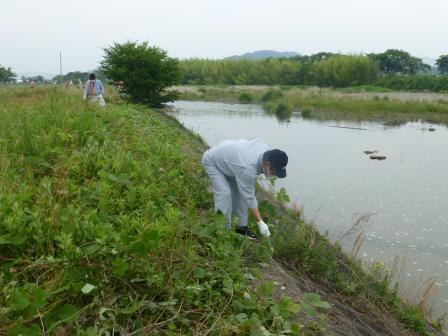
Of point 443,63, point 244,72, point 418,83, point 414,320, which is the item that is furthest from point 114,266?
point 443,63

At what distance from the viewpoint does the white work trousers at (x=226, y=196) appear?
426 cm

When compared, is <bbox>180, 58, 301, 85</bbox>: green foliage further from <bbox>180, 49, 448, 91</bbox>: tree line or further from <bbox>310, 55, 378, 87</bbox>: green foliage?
<bbox>310, 55, 378, 87</bbox>: green foliage

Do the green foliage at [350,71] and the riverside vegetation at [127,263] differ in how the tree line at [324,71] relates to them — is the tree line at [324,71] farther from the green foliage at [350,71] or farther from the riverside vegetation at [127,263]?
the riverside vegetation at [127,263]

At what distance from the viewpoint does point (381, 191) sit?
414 inches

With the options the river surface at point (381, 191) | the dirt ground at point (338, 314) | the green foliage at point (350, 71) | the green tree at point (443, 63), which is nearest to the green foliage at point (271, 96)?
the green foliage at point (350, 71)

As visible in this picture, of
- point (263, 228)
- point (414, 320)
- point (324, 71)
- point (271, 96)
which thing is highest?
point (324, 71)

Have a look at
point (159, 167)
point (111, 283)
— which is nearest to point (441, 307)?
point (159, 167)

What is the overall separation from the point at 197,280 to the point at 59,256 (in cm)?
87

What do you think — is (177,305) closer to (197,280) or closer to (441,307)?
(197,280)

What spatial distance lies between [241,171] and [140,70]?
13.3 metres

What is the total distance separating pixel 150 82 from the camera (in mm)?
16250

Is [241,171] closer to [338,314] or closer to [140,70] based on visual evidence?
[338,314]

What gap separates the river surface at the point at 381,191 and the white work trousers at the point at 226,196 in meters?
2.66

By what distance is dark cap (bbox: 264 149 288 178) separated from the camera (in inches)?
150
